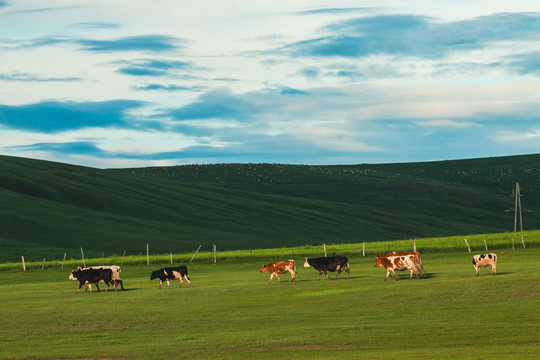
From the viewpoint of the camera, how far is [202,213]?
128 meters

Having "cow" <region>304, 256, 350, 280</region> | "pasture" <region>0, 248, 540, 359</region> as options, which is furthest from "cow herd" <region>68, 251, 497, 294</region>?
"pasture" <region>0, 248, 540, 359</region>

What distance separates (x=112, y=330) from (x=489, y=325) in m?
12.9

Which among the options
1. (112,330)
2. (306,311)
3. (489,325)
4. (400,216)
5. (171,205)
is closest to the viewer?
(489,325)

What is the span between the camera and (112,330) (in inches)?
956

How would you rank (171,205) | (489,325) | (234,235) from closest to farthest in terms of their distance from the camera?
(489,325)
(234,235)
(171,205)

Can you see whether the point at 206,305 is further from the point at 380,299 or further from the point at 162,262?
the point at 162,262

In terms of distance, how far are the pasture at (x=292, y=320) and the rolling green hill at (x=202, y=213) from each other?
185ft

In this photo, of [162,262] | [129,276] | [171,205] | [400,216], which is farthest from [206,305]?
[400,216]

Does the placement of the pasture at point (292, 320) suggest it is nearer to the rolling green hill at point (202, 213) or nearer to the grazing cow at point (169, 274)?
the grazing cow at point (169, 274)

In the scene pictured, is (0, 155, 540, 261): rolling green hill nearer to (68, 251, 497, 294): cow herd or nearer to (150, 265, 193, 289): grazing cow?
(68, 251, 497, 294): cow herd

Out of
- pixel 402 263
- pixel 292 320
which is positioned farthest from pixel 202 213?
pixel 292 320

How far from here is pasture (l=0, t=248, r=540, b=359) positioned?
19.6 metres

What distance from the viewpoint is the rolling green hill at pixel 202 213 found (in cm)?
10138

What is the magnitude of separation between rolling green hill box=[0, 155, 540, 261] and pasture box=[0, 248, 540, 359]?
2216 inches
